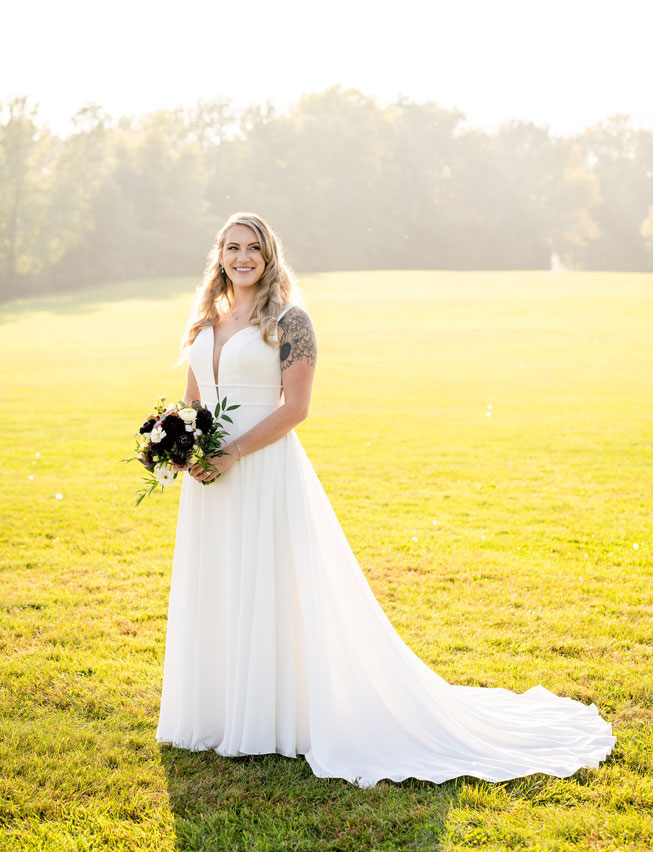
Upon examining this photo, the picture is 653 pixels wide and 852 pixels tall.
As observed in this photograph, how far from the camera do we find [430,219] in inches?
2731

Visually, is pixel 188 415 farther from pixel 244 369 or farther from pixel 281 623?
pixel 281 623

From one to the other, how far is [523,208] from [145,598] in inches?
2696

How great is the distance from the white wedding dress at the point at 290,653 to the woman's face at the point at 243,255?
259 millimetres

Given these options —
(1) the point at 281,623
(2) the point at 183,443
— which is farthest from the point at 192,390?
(1) the point at 281,623

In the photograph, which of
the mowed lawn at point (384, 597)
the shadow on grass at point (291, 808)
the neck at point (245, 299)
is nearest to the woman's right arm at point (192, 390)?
the neck at point (245, 299)

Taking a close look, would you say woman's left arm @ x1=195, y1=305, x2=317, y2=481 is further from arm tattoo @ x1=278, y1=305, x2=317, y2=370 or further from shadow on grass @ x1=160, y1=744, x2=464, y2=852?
shadow on grass @ x1=160, y1=744, x2=464, y2=852

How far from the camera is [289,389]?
434 centimetres

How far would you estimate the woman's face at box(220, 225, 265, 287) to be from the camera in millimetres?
4406

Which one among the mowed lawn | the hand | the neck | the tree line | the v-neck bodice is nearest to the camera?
the mowed lawn

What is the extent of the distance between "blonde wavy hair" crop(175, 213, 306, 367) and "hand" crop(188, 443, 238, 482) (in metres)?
0.58

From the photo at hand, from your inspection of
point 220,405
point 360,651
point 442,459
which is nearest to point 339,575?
→ point 360,651

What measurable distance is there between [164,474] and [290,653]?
43.3 inches

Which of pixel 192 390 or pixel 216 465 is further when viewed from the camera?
pixel 192 390

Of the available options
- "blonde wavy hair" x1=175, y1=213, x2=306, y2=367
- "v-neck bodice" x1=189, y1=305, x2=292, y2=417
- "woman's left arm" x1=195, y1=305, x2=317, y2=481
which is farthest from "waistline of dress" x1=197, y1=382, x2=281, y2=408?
"blonde wavy hair" x1=175, y1=213, x2=306, y2=367
